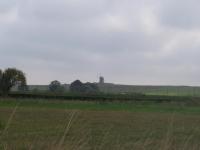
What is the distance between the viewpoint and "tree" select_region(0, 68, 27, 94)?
81500 millimetres

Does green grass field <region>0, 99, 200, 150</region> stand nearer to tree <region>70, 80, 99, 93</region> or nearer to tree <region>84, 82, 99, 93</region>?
tree <region>70, 80, 99, 93</region>

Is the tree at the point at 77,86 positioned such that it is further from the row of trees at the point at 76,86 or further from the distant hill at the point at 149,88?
the distant hill at the point at 149,88

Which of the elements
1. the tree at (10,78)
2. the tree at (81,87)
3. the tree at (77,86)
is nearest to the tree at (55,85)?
the tree at (77,86)

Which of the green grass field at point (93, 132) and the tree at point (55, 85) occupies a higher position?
the tree at point (55, 85)

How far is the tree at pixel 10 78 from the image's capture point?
8150 centimetres

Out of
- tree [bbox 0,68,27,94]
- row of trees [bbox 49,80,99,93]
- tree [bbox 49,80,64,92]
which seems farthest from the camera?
tree [bbox 49,80,64,92]

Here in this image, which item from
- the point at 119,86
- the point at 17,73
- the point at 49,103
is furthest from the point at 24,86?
the point at 119,86

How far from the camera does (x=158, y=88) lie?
17725 centimetres

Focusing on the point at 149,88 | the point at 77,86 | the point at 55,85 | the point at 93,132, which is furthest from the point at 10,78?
the point at 149,88

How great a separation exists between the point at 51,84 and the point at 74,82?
440 cm

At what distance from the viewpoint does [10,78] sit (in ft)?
279

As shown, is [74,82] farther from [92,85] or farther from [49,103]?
[49,103]

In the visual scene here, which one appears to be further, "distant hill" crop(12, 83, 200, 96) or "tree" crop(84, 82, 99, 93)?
"distant hill" crop(12, 83, 200, 96)

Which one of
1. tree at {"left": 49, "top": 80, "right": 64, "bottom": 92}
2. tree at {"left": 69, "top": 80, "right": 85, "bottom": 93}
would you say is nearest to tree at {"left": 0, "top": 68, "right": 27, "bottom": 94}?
tree at {"left": 69, "top": 80, "right": 85, "bottom": 93}
